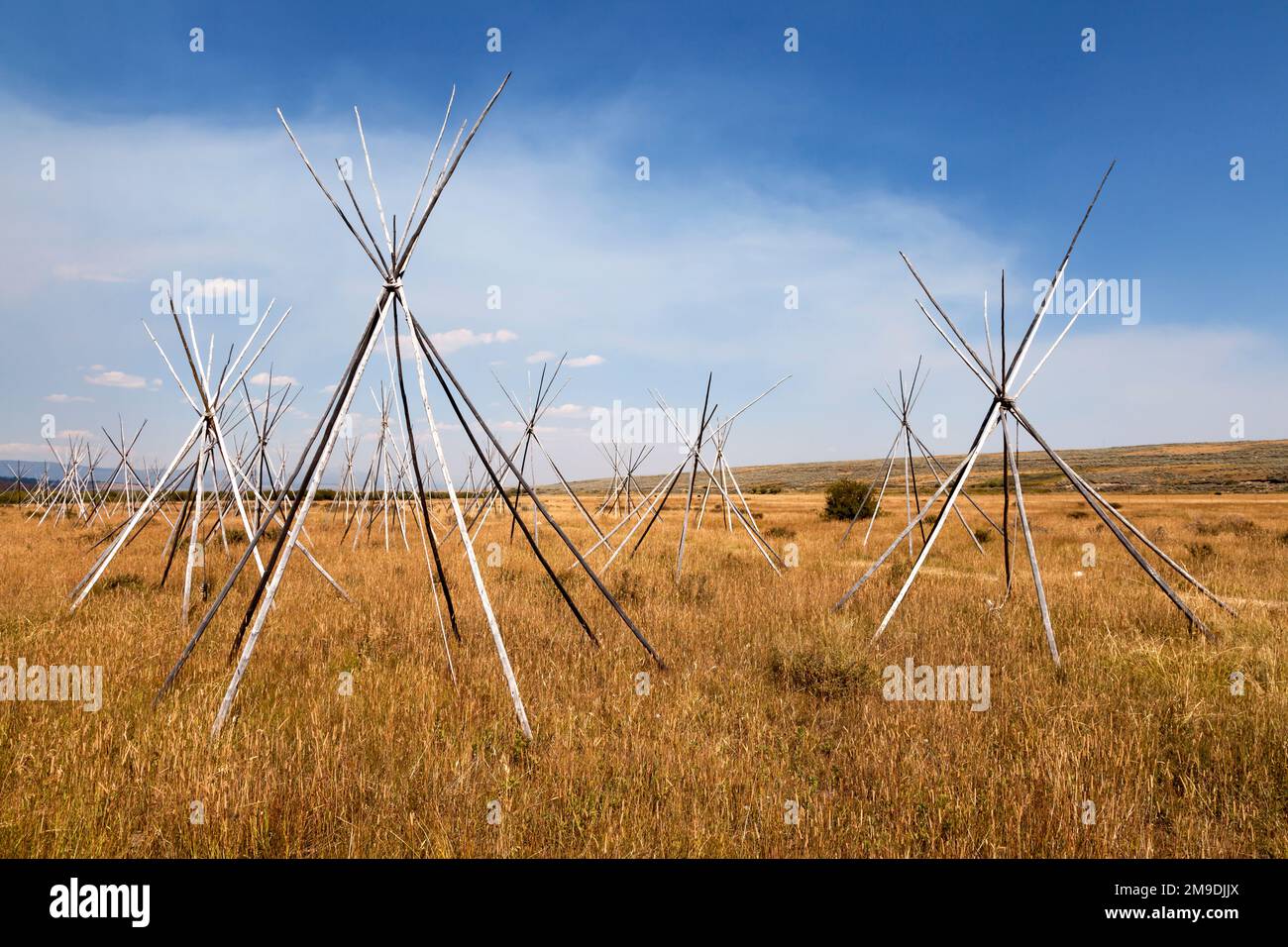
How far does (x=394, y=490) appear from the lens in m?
16.7

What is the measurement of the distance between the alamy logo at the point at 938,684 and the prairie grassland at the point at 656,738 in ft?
0.47

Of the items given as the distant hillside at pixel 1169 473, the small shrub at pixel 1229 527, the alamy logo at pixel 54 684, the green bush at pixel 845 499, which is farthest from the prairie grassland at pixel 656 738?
the distant hillside at pixel 1169 473

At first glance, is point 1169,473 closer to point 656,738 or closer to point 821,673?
point 821,673

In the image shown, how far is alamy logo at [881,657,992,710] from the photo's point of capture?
457 cm

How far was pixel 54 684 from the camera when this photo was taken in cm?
437

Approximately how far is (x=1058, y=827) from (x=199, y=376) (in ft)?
33.0

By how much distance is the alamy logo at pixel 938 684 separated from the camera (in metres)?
4.57
